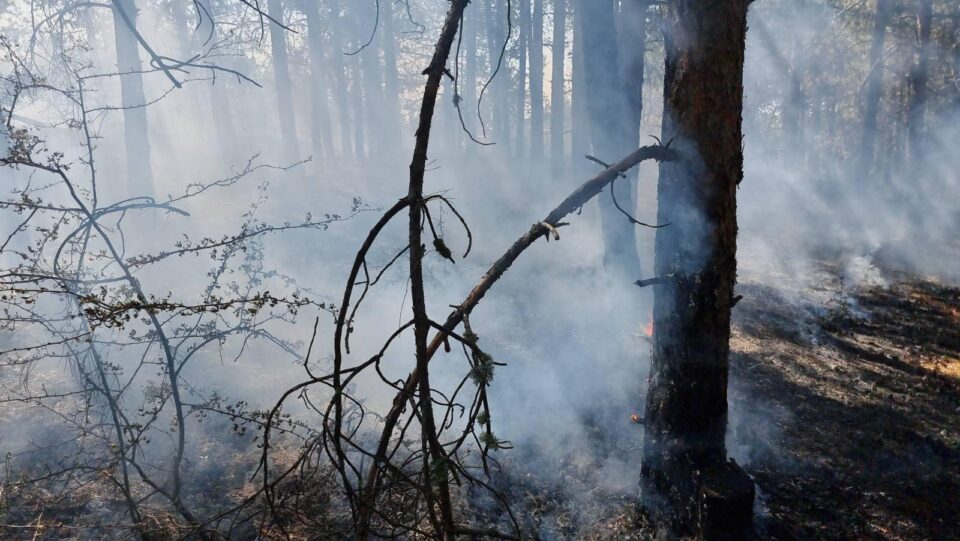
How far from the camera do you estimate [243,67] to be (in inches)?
1289

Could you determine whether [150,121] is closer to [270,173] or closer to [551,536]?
[270,173]

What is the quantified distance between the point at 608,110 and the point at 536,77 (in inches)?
693

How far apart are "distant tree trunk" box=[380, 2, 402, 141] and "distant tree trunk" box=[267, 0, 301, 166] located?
5354 mm

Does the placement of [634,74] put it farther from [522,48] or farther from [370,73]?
[370,73]

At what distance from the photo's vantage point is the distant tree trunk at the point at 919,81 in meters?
18.0

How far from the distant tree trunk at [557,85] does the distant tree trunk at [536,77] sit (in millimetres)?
605

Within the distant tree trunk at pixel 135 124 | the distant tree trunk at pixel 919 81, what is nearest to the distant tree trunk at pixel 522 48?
the distant tree trunk at pixel 919 81

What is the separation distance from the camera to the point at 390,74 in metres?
27.2

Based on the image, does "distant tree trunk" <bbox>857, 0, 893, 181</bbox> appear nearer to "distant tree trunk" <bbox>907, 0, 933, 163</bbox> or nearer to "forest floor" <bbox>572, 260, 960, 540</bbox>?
"distant tree trunk" <bbox>907, 0, 933, 163</bbox>

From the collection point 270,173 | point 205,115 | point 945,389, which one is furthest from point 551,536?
point 205,115

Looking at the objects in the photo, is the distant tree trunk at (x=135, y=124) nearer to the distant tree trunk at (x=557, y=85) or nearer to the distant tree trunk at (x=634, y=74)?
the distant tree trunk at (x=634, y=74)

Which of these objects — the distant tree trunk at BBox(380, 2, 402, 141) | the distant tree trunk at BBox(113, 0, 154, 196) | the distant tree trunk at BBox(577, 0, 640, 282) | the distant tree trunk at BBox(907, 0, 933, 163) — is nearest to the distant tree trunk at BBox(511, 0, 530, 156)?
the distant tree trunk at BBox(380, 2, 402, 141)

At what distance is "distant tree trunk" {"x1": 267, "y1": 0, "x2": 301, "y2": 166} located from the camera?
21.5m

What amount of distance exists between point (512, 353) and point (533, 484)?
293cm
